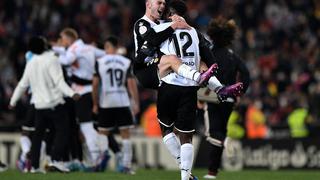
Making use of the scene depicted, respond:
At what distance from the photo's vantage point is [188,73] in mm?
13273

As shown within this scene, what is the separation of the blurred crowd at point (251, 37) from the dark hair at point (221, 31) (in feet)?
32.2

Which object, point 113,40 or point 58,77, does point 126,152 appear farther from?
point 58,77

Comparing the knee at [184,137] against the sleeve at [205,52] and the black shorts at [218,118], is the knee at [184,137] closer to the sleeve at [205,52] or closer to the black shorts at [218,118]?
the sleeve at [205,52]

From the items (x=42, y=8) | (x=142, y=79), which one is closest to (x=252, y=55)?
(x=42, y=8)

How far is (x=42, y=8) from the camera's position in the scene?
3406cm

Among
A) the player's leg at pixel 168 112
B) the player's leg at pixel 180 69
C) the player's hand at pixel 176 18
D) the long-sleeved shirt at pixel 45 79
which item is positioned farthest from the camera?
the long-sleeved shirt at pixel 45 79

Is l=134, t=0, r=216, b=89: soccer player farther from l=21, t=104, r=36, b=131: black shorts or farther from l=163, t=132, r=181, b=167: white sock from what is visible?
l=21, t=104, r=36, b=131: black shorts

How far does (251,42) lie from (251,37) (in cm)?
24

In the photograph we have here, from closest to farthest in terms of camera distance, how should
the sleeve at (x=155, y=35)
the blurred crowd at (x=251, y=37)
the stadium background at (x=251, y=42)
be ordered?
the sleeve at (x=155, y=35) < the stadium background at (x=251, y=42) < the blurred crowd at (x=251, y=37)

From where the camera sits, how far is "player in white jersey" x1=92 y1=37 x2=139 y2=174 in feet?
62.5

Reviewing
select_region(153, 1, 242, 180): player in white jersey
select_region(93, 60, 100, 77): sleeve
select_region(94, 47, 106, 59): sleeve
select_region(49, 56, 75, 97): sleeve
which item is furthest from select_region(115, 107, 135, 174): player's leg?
select_region(153, 1, 242, 180): player in white jersey

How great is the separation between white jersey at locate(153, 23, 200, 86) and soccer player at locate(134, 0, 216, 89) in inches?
3.0

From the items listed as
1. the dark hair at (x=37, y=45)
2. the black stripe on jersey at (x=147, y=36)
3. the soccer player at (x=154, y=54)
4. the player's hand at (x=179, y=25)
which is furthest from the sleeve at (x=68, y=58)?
the player's hand at (x=179, y=25)

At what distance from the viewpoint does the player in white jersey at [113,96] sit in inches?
750
